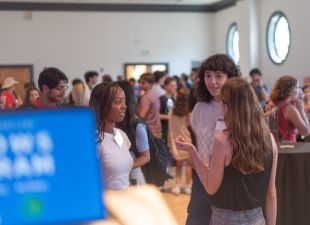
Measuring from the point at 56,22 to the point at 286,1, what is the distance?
18.2 feet

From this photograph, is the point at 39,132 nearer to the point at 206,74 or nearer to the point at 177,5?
the point at 206,74

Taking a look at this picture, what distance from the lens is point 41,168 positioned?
0.62 m

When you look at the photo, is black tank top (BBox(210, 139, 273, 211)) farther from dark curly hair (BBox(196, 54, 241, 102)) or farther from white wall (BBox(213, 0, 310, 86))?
white wall (BBox(213, 0, 310, 86))

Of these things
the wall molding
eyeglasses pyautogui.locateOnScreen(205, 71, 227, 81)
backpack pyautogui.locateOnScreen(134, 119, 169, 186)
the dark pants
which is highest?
the wall molding

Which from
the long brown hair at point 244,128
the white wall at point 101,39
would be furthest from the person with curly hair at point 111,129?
the white wall at point 101,39

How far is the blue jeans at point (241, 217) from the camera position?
6.75 feet

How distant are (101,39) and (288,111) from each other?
8.54 m

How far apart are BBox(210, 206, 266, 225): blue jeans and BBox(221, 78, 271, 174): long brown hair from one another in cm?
20

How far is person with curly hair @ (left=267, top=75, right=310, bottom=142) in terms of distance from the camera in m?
3.94

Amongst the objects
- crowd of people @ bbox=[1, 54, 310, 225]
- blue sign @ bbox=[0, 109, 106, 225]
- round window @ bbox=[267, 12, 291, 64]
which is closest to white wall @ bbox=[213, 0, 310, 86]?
round window @ bbox=[267, 12, 291, 64]

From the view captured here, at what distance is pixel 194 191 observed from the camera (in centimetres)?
247

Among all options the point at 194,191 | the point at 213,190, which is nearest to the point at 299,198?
the point at 194,191

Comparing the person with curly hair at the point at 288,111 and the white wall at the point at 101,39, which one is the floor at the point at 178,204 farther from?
the white wall at the point at 101,39

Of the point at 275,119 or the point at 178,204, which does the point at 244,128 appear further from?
the point at 178,204
